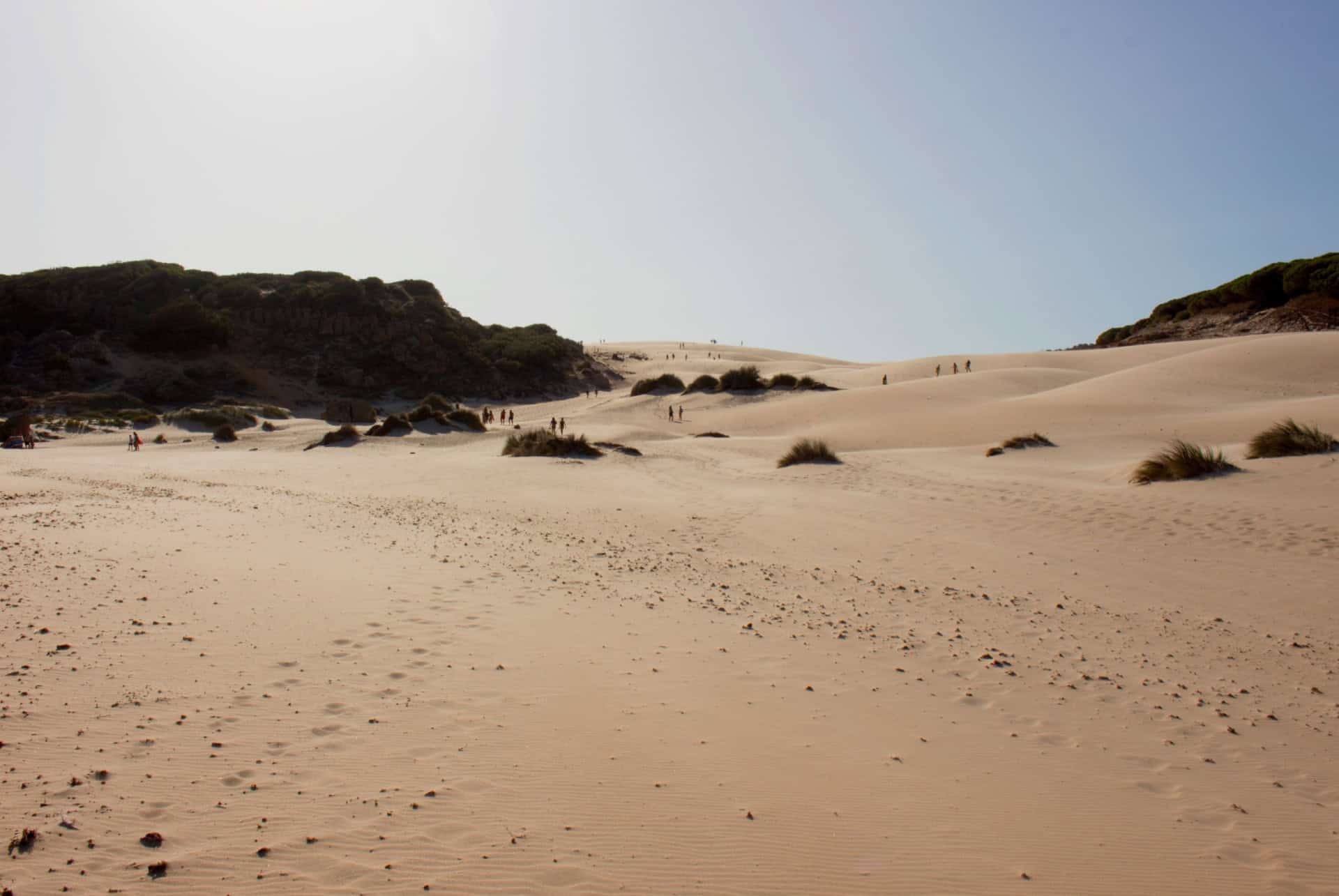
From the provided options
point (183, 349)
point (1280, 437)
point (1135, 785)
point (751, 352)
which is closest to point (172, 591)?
point (1135, 785)

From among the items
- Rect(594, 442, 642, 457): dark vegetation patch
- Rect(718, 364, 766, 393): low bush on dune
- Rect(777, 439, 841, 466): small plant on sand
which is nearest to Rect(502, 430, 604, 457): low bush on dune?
Rect(594, 442, 642, 457): dark vegetation patch

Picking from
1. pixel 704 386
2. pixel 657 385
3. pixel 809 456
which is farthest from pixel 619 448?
pixel 657 385

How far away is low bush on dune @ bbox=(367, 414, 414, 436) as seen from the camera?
28.6 m

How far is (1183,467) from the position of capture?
13.2m

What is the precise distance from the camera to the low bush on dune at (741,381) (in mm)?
40688

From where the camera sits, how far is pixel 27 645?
532 cm

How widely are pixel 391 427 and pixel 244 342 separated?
89.9ft

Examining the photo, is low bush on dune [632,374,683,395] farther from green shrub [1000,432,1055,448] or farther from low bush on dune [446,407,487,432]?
green shrub [1000,432,1055,448]

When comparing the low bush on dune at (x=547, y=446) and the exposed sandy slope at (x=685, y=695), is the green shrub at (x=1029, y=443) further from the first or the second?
the low bush on dune at (x=547, y=446)

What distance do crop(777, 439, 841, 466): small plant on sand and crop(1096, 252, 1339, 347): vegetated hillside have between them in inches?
1571

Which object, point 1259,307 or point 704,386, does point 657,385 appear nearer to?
point 704,386

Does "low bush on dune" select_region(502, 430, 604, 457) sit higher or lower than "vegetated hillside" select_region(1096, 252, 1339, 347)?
lower

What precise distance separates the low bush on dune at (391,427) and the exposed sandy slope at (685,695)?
1584 centimetres

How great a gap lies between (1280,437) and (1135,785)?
13021mm
